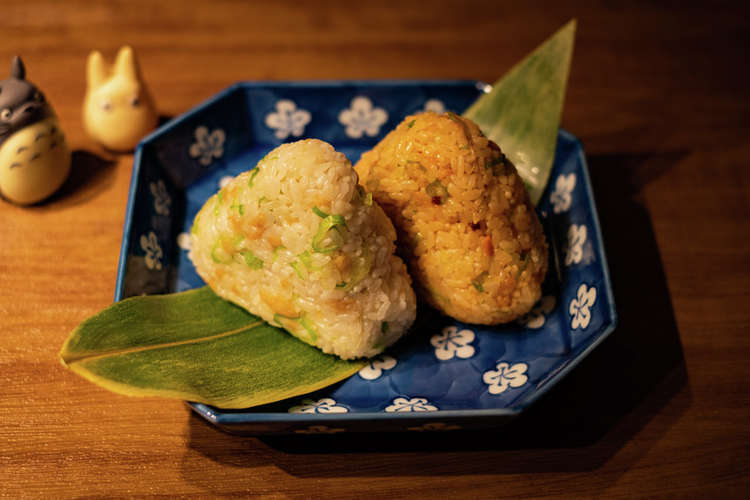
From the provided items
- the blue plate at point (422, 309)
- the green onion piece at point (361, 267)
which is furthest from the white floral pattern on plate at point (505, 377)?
the green onion piece at point (361, 267)

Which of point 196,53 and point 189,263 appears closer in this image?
point 189,263

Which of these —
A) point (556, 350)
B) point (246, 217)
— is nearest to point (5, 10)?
point (246, 217)

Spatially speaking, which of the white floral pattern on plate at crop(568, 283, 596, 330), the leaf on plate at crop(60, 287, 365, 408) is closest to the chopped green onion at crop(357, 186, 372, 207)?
the leaf on plate at crop(60, 287, 365, 408)

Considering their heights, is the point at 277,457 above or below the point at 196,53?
below

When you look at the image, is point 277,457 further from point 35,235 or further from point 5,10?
point 5,10

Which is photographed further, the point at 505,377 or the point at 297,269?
the point at 505,377

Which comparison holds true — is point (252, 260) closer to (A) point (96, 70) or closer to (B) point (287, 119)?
(B) point (287, 119)

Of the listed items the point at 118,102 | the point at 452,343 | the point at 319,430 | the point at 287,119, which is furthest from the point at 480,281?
the point at 118,102
